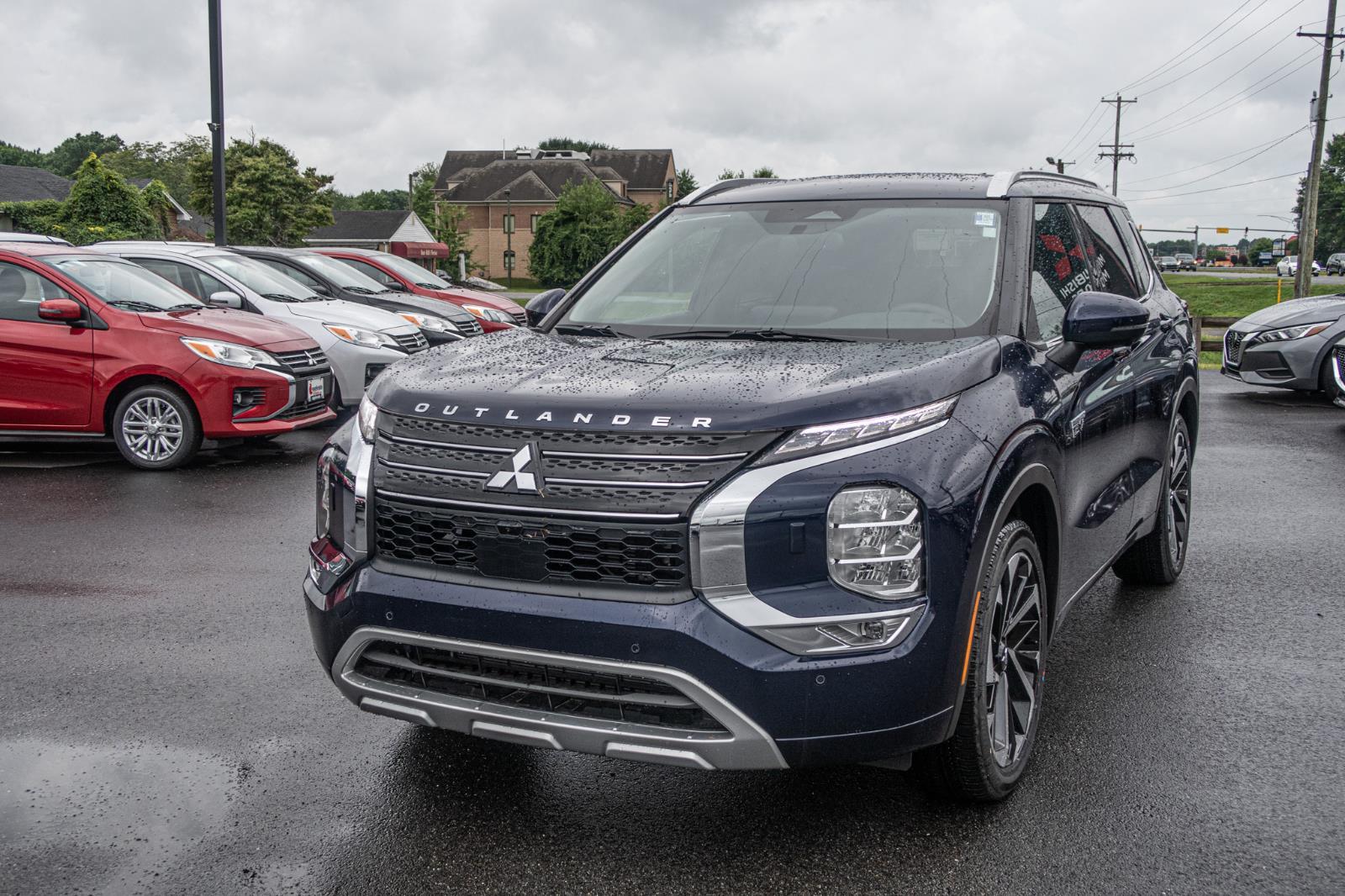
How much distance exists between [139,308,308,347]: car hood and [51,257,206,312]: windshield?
0.68ft

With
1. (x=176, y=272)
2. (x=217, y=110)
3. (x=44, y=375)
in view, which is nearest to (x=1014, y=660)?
(x=44, y=375)

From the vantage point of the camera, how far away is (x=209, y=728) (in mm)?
4266

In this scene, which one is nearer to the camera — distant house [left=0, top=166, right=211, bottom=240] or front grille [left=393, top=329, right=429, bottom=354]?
front grille [left=393, top=329, right=429, bottom=354]

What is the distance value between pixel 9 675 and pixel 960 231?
13.2ft

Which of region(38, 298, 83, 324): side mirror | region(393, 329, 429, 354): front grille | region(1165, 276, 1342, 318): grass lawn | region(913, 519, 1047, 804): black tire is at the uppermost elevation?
region(1165, 276, 1342, 318): grass lawn

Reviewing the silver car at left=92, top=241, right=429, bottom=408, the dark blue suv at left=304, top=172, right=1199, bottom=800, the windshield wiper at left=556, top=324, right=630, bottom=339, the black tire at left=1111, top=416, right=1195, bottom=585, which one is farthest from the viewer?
the silver car at left=92, top=241, right=429, bottom=408

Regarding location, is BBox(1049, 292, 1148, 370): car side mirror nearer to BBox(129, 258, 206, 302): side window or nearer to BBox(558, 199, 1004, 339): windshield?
BBox(558, 199, 1004, 339): windshield

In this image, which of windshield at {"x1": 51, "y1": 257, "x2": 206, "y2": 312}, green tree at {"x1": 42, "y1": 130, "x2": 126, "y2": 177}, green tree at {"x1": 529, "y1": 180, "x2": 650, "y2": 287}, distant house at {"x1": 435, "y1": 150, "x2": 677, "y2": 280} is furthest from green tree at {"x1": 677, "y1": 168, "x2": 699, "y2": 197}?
windshield at {"x1": 51, "y1": 257, "x2": 206, "y2": 312}

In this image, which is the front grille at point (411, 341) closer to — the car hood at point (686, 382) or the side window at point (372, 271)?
the side window at point (372, 271)

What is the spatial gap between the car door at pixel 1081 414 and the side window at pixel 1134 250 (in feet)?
2.89

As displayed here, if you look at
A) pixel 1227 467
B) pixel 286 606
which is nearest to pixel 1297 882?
pixel 286 606

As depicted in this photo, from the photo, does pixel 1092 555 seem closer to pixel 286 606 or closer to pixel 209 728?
pixel 209 728

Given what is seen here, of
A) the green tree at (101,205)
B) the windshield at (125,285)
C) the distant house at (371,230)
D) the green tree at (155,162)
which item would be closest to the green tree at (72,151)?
the green tree at (155,162)

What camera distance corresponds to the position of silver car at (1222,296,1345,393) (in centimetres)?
1377
